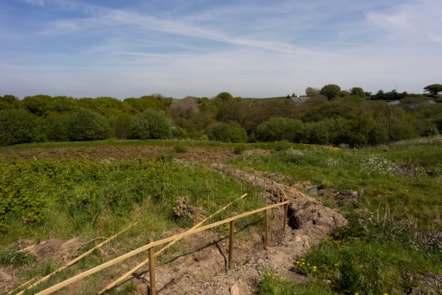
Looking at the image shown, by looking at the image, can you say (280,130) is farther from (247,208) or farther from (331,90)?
(331,90)

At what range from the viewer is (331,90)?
7181 cm

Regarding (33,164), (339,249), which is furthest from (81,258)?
(33,164)

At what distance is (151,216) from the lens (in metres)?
6.61

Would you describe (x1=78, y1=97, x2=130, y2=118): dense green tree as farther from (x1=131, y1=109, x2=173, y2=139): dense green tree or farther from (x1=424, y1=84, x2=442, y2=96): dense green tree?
(x1=424, y1=84, x2=442, y2=96): dense green tree

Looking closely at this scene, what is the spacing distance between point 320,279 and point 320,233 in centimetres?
224

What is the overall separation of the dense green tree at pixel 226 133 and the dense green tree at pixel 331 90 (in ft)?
134

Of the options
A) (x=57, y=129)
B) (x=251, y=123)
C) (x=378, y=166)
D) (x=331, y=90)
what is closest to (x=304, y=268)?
(x=378, y=166)

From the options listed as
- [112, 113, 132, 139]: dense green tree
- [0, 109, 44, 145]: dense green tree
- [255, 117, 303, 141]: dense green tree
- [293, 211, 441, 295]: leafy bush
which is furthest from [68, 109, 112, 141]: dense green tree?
[293, 211, 441, 295]: leafy bush

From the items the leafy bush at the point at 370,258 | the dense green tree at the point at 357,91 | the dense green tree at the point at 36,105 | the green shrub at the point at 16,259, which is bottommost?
the leafy bush at the point at 370,258

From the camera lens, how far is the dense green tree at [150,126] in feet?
125

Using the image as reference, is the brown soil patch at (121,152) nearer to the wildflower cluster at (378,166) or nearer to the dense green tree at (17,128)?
the dense green tree at (17,128)

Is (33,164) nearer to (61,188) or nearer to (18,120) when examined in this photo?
(61,188)

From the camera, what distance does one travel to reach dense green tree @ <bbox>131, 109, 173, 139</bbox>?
37969 mm

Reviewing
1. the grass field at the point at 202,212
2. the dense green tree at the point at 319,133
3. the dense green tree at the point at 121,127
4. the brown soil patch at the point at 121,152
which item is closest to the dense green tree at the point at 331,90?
the dense green tree at the point at 319,133
